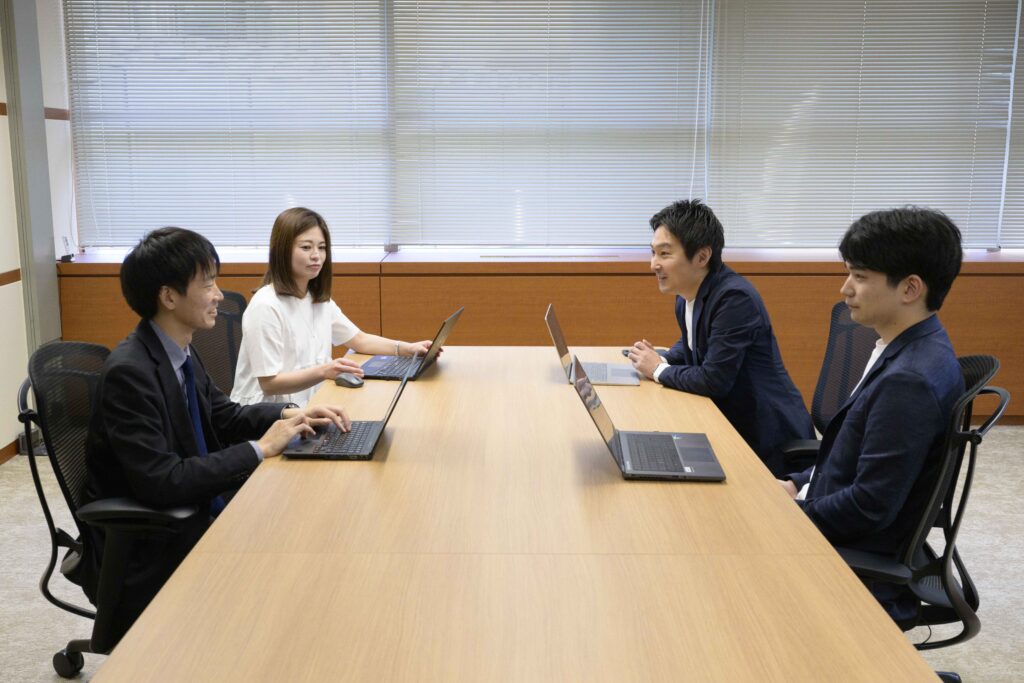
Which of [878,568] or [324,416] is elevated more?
[324,416]

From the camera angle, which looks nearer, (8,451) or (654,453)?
(654,453)

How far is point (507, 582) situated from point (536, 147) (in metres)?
4.10

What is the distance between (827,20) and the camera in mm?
5355

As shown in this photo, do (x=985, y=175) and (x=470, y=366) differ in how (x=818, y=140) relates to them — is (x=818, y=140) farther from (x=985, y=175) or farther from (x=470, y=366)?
(x=470, y=366)

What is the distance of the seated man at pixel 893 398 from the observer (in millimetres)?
2062

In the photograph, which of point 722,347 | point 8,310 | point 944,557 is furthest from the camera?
point 8,310

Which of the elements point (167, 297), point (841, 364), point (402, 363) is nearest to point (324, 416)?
point (167, 297)

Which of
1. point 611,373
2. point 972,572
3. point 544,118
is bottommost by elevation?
point 972,572

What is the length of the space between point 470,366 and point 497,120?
7.84 feet

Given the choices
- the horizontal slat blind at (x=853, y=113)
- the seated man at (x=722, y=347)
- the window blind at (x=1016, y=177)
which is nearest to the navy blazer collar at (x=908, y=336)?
the seated man at (x=722, y=347)

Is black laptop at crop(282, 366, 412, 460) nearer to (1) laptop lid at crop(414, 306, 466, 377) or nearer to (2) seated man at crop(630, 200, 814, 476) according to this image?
(1) laptop lid at crop(414, 306, 466, 377)

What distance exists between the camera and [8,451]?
4625mm

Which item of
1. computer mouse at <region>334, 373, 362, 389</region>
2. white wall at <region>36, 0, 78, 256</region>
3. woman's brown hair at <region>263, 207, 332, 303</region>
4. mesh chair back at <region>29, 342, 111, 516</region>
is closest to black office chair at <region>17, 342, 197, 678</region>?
mesh chair back at <region>29, 342, 111, 516</region>

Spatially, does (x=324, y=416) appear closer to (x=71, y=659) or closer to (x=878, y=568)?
(x=71, y=659)
